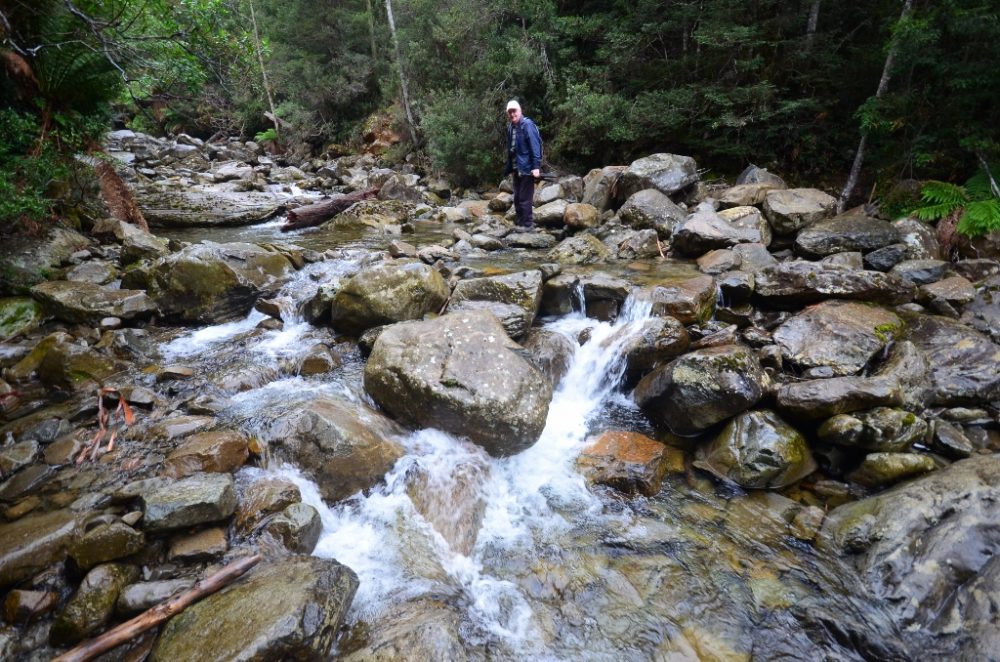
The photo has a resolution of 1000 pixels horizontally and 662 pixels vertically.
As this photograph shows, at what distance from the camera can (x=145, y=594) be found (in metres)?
2.80

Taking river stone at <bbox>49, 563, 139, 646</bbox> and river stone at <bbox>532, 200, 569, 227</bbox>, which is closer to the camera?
river stone at <bbox>49, 563, 139, 646</bbox>

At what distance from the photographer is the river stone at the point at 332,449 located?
397 cm

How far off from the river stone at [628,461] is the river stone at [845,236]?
15.5 ft

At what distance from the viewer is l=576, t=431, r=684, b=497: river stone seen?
4305 mm

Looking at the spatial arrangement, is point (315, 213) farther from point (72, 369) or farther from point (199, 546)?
point (199, 546)

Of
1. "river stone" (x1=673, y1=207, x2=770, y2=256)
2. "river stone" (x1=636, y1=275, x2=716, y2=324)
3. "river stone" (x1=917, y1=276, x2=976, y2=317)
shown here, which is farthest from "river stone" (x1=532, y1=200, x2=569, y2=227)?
"river stone" (x1=917, y1=276, x2=976, y2=317)

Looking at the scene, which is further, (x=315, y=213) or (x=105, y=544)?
(x=315, y=213)

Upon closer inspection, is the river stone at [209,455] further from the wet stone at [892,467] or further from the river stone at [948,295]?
the river stone at [948,295]

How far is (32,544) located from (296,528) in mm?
1532

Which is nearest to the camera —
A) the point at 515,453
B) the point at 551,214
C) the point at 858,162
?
the point at 515,453

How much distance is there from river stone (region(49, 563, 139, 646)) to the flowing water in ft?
3.84

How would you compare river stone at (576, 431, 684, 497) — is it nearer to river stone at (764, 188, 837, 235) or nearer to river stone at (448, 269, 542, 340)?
river stone at (448, 269, 542, 340)

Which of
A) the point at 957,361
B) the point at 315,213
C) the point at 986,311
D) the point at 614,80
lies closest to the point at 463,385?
the point at 957,361

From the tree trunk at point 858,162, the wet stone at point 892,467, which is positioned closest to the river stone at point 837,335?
the wet stone at point 892,467
